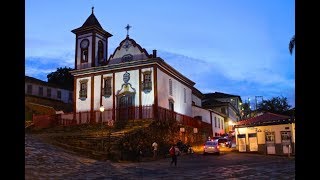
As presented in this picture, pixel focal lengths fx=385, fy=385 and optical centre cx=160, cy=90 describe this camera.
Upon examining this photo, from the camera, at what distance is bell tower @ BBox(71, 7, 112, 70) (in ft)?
141

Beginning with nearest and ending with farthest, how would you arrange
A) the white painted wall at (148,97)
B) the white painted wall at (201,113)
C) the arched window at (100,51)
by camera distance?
the white painted wall at (148,97) < the arched window at (100,51) < the white painted wall at (201,113)

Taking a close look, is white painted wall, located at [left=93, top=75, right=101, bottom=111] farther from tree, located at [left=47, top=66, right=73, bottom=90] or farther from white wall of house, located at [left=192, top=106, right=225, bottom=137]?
tree, located at [left=47, top=66, right=73, bottom=90]

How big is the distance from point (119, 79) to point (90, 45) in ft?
20.5

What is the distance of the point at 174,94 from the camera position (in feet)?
141

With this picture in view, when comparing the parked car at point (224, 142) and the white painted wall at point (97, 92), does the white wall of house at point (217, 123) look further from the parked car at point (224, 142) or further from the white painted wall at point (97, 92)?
the white painted wall at point (97, 92)

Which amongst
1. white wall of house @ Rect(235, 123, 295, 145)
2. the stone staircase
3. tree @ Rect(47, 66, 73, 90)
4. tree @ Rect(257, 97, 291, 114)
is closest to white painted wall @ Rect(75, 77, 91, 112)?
the stone staircase

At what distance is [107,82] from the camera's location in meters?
41.0

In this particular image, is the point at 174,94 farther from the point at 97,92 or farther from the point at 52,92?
the point at 52,92

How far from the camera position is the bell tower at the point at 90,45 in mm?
43094

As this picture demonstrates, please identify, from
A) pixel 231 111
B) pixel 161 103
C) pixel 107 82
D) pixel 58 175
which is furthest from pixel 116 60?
pixel 231 111

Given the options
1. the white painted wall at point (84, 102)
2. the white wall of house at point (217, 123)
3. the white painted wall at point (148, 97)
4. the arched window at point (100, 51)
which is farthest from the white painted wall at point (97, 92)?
the white wall of house at point (217, 123)
